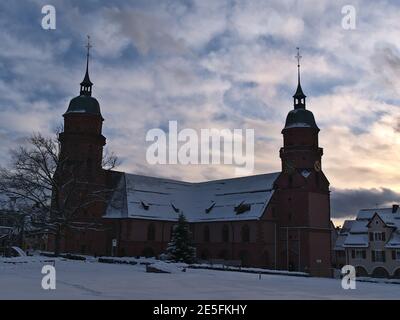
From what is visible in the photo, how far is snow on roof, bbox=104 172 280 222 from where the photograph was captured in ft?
209

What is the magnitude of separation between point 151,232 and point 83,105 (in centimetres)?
1951

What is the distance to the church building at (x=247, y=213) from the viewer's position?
6056 cm

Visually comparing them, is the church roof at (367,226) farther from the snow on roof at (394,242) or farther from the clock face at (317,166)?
the clock face at (317,166)

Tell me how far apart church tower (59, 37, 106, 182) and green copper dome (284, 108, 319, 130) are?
25.5 metres

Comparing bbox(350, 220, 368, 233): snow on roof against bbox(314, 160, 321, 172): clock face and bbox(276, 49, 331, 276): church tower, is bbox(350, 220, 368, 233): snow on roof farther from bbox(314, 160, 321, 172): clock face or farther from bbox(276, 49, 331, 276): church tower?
bbox(314, 160, 321, 172): clock face

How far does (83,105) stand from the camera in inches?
2445

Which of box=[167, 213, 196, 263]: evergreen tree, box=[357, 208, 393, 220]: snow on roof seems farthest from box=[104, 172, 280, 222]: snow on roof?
box=[357, 208, 393, 220]: snow on roof

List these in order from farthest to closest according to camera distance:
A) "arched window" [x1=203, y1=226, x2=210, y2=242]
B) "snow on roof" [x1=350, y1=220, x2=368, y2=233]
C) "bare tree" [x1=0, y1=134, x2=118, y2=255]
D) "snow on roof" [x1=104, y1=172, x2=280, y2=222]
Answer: "snow on roof" [x1=350, y1=220, x2=368, y2=233], "arched window" [x1=203, y1=226, x2=210, y2=242], "snow on roof" [x1=104, y1=172, x2=280, y2=222], "bare tree" [x1=0, y1=134, x2=118, y2=255]

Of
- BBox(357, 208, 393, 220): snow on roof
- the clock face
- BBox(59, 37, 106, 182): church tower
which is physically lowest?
BBox(357, 208, 393, 220): snow on roof

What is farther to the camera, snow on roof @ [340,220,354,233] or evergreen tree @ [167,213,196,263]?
snow on roof @ [340,220,354,233]

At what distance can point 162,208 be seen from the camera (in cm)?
6844

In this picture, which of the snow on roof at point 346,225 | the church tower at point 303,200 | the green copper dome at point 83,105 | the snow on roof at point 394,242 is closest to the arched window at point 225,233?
the church tower at point 303,200
